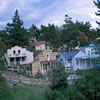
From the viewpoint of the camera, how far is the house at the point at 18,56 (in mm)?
31766

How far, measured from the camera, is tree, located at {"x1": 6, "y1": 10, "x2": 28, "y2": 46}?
33188 millimetres

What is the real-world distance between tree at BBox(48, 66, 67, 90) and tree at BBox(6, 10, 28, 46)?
18405 millimetres

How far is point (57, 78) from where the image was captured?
630 inches

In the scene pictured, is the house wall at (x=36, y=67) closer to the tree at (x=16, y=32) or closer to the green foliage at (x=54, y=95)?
the tree at (x=16, y=32)

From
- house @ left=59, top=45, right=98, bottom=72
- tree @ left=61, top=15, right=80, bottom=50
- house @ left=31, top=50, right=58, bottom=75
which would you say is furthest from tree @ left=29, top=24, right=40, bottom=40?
house @ left=31, top=50, right=58, bottom=75

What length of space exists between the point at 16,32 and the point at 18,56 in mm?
4301

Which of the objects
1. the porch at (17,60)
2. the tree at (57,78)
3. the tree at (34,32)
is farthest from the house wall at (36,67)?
the tree at (34,32)

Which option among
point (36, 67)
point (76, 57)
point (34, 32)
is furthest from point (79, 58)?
point (34, 32)

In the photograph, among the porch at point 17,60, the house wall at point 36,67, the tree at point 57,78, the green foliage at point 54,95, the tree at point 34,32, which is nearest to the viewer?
the green foliage at point 54,95

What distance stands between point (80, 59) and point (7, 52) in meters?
12.2

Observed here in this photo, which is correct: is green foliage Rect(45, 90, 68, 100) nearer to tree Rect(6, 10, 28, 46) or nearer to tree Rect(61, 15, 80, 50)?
tree Rect(6, 10, 28, 46)

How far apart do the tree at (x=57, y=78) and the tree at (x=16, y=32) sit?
1840cm

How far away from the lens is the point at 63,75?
1623 centimetres

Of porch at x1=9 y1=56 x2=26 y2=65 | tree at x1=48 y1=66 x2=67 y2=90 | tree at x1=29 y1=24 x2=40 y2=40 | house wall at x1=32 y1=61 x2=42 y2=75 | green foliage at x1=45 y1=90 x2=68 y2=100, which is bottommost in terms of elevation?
green foliage at x1=45 y1=90 x2=68 y2=100
